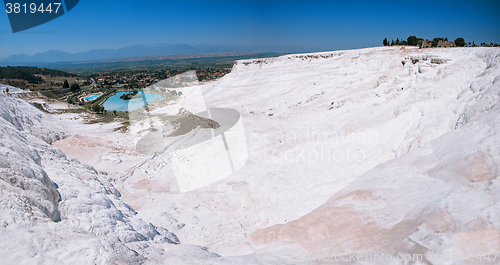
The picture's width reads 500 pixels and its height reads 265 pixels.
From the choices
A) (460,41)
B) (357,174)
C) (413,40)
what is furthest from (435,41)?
(357,174)

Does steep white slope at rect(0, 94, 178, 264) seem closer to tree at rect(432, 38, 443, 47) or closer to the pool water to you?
the pool water

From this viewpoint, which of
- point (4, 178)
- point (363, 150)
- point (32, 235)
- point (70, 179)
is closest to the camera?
point (32, 235)

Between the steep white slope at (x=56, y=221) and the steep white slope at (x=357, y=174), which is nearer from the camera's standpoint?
the steep white slope at (x=56, y=221)

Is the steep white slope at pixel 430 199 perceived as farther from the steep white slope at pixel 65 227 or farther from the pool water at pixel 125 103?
the pool water at pixel 125 103

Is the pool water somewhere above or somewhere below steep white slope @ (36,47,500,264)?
above

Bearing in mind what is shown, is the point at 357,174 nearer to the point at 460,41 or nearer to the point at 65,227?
the point at 65,227

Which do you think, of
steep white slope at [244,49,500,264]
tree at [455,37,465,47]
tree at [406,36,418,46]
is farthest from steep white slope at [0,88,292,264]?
tree at [406,36,418,46]

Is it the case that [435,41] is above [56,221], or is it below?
above

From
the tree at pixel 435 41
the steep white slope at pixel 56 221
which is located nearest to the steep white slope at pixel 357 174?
the steep white slope at pixel 56 221

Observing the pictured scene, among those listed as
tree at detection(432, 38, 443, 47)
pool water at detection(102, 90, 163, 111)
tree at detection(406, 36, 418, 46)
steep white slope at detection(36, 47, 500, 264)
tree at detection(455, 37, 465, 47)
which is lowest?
steep white slope at detection(36, 47, 500, 264)

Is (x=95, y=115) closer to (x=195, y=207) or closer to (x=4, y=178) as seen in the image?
(x=195, y=207)

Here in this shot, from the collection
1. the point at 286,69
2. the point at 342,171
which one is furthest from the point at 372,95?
the point at 286,69
